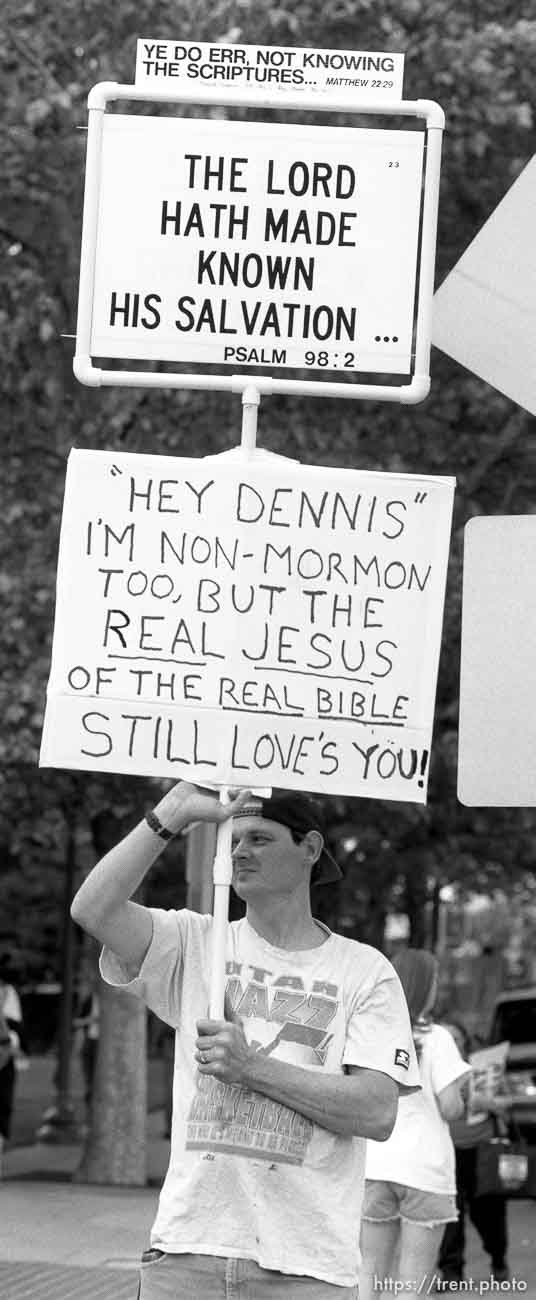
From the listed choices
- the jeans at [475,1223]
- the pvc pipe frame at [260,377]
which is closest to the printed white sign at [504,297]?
the pvc pipe frame at [260,377]

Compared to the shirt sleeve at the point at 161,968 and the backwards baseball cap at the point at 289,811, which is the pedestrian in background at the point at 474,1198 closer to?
the backwards baseball cap at the point at 289,811

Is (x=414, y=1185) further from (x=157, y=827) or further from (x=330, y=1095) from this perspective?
(x=157, y=827)

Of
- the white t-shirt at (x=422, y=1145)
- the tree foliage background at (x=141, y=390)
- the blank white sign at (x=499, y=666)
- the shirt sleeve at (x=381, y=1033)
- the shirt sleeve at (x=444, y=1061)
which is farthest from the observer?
the tree foliage background at (x=141, y=390)

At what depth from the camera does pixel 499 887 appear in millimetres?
28844

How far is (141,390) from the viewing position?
1241cm

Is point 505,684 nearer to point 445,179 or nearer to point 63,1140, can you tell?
point 445,179

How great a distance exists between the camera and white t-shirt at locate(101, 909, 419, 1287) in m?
3.74

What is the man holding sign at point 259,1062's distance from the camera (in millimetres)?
3732

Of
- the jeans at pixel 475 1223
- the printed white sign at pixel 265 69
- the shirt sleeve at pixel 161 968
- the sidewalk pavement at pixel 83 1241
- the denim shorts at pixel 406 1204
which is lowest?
the sidewalk pavement at pixel 83 1241

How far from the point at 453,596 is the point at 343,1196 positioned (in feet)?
30.2

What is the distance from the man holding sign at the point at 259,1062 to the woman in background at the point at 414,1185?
346cm

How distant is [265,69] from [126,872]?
1777mm

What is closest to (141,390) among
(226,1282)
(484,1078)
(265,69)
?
(484,1078)

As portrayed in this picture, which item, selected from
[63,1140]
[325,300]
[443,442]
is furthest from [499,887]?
[325,300]
